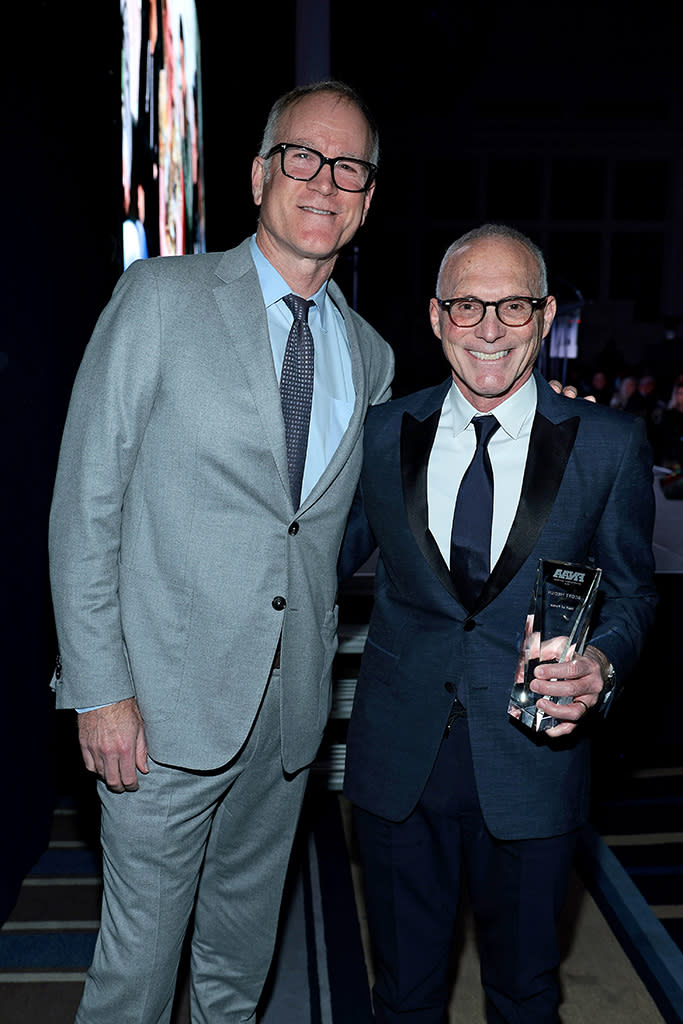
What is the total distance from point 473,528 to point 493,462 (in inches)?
5.2

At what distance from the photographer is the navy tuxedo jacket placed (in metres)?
1.55

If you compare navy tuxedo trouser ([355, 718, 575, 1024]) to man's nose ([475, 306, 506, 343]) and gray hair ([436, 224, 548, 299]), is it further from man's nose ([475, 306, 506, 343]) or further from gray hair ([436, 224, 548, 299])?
gray hair ([436, 224, 548, 299])


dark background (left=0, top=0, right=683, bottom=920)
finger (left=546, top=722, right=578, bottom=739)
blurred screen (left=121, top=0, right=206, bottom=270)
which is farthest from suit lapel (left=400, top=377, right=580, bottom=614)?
blurred screen (left=121, top=0, right=206, bottom=270)

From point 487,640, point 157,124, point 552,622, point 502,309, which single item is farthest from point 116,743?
point 157,124

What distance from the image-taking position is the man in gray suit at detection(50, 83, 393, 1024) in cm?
150

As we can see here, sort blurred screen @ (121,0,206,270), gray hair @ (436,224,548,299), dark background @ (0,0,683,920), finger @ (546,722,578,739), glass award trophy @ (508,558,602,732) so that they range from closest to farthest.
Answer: glass award trophy @ (508,558,602,732) < finger @ (546,722,578,739) < gray hair @ (436,224,548,299) < dark background @ (0,0,683,920) < blurred screen @ (121,0,206,270)

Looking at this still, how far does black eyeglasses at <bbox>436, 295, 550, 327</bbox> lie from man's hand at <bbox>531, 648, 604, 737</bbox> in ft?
1.93

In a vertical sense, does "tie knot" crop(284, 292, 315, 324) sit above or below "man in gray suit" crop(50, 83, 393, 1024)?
above

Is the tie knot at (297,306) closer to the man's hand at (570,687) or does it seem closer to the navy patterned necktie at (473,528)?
the navy patterned necktie at (473,528)

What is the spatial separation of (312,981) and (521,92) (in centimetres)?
1805

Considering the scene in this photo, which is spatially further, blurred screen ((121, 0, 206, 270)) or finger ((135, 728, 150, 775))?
blurred screen ((121, 0, 206, 270))

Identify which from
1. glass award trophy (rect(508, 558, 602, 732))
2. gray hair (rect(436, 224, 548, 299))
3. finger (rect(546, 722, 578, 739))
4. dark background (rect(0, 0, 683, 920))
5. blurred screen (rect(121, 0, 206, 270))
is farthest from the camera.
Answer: blurred screen (rect(121, 0, 206, 270))

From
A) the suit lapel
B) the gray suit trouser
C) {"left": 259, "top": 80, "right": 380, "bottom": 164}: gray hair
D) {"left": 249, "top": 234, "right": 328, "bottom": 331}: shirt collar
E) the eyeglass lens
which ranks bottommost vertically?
the gray suit trouser

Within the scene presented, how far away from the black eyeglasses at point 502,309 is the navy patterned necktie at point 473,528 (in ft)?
0.75
